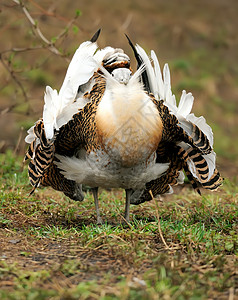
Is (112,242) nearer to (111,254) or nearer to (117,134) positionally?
(111,254)

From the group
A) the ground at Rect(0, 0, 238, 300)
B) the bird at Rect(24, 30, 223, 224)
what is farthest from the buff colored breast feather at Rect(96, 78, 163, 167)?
the ground at Rect(0, 0, 238, 300)

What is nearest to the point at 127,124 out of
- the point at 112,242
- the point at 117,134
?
the point at 117,134

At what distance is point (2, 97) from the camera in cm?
958

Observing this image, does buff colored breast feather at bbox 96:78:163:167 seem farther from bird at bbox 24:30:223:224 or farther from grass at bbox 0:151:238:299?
grass at bbox 0:151:238:299

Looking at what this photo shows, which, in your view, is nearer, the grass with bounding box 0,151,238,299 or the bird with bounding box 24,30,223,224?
the grass with bounding box 0,151,238,299

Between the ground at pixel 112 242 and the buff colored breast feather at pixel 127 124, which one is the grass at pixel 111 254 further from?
the buff colored breast feather at pixel 127 124

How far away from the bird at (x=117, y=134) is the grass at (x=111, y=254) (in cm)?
33

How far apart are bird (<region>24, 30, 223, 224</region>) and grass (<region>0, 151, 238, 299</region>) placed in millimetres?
328

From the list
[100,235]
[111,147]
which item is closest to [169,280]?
[100,235]

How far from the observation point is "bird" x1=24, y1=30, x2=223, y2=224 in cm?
328

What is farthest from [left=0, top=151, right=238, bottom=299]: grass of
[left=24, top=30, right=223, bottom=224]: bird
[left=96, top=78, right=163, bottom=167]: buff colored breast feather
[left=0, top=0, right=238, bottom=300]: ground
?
[left=96, top=78, right=163, bottom=167]: buff colored breast feather

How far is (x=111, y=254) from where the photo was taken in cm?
293

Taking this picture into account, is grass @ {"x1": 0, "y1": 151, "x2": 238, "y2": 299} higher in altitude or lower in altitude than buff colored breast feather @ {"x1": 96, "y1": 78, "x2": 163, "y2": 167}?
lower

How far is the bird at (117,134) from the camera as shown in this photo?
10.7ft
